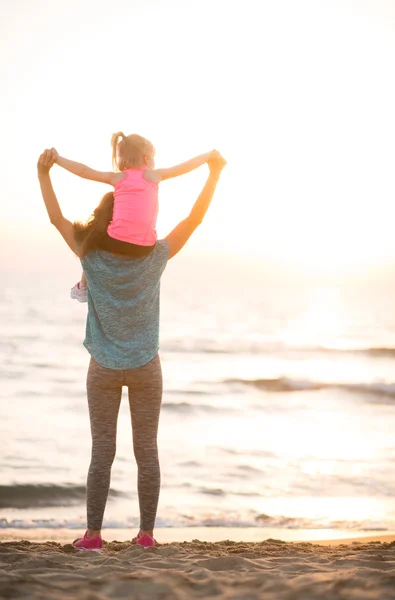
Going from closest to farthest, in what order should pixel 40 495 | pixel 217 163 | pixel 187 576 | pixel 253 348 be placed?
pixel 187 576, pixel 217 163, pixel 40 495, pixel 253 348

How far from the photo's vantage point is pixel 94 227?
367 cm

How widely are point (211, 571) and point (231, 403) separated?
535 inches

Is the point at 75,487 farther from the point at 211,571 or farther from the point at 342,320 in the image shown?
the point at 342,320

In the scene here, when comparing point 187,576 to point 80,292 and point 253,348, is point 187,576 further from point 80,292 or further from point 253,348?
point 253,348

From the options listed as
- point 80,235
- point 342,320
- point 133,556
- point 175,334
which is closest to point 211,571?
point 133,556

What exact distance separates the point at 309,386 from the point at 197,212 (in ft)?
59.6

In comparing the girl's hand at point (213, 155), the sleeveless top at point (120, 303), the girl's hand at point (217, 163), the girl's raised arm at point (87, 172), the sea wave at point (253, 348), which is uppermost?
the sea wave at point (253, 348)

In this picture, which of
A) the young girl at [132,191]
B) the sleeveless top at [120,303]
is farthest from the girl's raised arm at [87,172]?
the sleeveless top at [120,303]

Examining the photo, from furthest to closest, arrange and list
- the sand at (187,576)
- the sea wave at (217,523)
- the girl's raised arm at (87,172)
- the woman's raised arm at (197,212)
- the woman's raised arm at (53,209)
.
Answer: the sea wave at (217,523) < the woman's raised arm at (197,212) < the woman's raised arm at (53,209) < the girl's raised arm at (87,172) < the sand at (187,576)

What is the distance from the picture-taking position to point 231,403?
1673cm

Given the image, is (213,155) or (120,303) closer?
(120,303)

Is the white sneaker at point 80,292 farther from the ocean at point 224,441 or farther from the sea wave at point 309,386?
the sea wave at point 309,386

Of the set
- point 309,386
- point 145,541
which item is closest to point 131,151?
point 145,541

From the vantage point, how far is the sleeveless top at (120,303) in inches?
147
